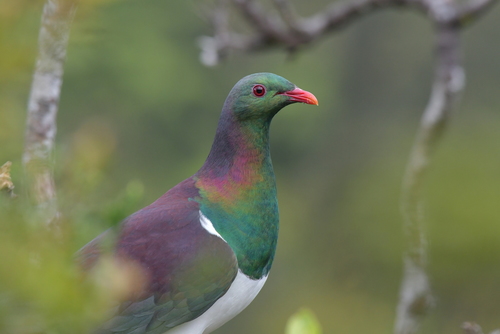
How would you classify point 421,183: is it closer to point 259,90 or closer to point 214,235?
point 259,90

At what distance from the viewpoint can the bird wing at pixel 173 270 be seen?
3.04 metres

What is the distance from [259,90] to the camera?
3.41 metres

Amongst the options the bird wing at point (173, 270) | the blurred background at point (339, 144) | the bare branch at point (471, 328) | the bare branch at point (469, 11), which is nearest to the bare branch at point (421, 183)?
the bare branch at point (469, 11)

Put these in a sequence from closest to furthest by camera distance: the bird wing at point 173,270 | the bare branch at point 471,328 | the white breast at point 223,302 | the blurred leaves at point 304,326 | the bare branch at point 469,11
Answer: the bare branch at point 471,328 < the blurred leaves at point 304,326 < the bird wing at point 173,270 < the white breast at point 223,302 < the bare branch at point 469,11

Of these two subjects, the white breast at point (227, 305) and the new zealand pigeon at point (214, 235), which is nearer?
the new zealand pigeon at point (214, 235)

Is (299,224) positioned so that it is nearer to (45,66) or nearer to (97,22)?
(45,66)

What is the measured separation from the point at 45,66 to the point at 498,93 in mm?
13841

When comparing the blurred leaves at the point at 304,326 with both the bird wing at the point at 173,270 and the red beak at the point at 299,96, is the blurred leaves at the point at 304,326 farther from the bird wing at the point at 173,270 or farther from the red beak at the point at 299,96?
the red beak at the point at 299,96

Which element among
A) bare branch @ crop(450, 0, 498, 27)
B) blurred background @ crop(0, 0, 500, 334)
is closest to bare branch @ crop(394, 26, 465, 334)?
bare branch @ crop(450, 0, 498, 27)

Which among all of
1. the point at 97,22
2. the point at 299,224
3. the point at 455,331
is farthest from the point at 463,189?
the point at 97,22

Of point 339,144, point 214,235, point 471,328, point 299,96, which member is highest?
point 299,96

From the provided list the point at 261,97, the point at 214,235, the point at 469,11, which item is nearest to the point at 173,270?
the point at 214,235

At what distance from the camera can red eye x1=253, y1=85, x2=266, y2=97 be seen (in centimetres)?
341

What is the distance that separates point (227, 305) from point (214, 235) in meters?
0.32
